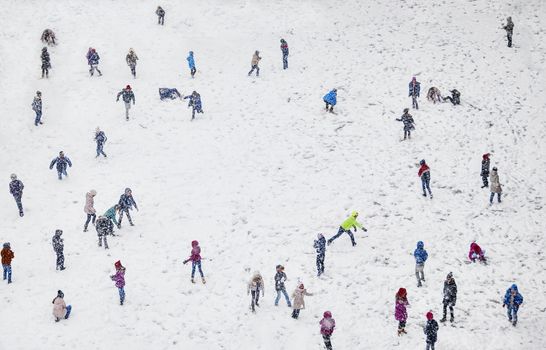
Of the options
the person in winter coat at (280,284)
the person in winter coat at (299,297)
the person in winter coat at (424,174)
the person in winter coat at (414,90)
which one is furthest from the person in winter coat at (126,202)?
the person in winter coat at (414,90)

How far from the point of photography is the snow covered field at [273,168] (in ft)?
62.1

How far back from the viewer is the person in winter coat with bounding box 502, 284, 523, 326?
59.3 ft

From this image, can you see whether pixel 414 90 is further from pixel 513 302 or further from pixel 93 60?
pixel 93 60

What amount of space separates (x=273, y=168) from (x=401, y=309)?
11.2 meters

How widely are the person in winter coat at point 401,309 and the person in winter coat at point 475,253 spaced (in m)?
4.69

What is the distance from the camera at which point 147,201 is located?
24797mm

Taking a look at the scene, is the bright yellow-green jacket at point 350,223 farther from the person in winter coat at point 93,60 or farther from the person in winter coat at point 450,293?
the person in winter coat at point 93,60

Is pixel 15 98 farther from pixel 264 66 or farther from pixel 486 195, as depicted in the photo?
pixel 486 195

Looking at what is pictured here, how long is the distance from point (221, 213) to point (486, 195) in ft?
37.7

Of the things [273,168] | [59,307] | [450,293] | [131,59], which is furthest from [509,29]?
[59,307]

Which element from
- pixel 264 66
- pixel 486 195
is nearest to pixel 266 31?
pixel 264 66

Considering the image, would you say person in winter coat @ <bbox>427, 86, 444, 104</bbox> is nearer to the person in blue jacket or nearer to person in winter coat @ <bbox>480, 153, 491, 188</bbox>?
the person in blue jacket

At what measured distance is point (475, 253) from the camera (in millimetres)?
21156

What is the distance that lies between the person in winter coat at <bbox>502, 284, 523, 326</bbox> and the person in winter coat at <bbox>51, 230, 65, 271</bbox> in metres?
15.0
